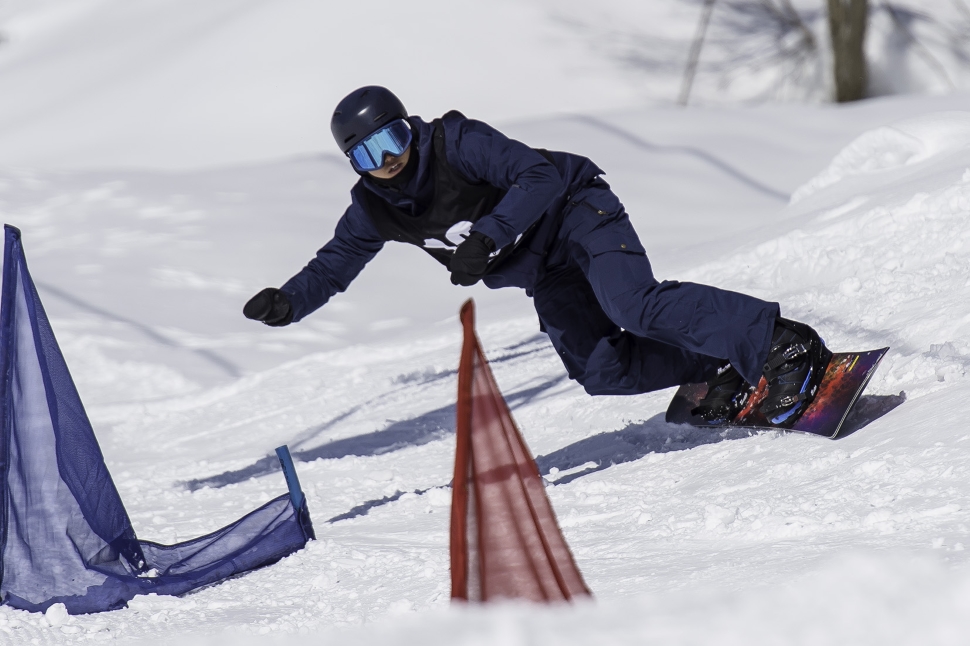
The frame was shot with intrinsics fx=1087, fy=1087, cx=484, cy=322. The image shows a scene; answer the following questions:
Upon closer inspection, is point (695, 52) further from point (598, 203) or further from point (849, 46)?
point (598, 203)

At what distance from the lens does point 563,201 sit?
3.77 m

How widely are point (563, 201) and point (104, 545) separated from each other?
185 centimetres

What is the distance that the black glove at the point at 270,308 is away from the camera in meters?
3.74

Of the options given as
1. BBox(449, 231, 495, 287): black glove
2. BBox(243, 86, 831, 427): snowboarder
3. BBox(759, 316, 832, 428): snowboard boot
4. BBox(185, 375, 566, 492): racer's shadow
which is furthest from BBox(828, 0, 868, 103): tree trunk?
BBox(449, 231, 495, 287): black glove

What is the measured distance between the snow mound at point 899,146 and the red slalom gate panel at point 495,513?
6.02m

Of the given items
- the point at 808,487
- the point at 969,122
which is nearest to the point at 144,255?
the point at 969,122

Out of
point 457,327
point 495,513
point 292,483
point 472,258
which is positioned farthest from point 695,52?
point 495,513

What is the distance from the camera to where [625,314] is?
3.53m

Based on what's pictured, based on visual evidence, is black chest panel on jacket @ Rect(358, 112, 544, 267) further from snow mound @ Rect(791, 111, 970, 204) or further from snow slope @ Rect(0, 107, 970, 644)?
snow mound @ Rect(791, 111, 970, 204)

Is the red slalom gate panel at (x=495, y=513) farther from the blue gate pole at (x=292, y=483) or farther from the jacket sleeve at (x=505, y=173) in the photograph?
the blue gate pole at (x=292, y=483)

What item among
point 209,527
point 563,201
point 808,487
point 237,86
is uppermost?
point 237,86

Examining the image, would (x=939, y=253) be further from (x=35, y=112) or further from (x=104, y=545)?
(x=35, y=112)

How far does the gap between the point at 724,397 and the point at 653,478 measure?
22.7 inches

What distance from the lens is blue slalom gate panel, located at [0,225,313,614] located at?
118 inches
